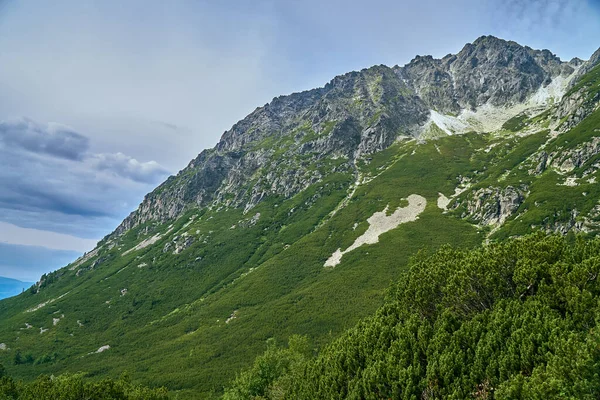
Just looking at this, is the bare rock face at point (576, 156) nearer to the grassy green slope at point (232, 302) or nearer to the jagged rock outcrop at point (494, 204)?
the jagged rock outcrop at point (494, 204)

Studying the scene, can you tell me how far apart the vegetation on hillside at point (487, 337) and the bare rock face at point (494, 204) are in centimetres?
10902

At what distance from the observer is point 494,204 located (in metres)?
138

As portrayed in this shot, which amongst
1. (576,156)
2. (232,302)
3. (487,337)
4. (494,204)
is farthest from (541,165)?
(487,337)

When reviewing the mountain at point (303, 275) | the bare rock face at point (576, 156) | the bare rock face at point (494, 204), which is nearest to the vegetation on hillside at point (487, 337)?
the mountain at point (303, 275)

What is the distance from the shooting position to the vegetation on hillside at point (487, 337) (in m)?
21.2

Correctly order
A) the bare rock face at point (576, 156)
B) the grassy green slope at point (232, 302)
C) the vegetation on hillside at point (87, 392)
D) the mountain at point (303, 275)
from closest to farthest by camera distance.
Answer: the vegetation on hillside at point (87, 392), the grassy green slope at point (232, 302), the mountain at point (303, 275), the bare rock face at point (576, 156)

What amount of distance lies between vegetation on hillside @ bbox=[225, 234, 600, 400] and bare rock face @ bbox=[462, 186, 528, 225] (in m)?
109

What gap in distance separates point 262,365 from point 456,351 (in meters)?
41.8

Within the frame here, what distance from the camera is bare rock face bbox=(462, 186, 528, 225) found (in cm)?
13275

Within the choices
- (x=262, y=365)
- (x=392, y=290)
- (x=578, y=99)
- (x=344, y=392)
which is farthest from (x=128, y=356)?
(x=578, y=99)

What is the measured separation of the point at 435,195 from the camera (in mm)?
173375

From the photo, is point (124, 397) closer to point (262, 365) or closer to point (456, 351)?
point (262, 365)

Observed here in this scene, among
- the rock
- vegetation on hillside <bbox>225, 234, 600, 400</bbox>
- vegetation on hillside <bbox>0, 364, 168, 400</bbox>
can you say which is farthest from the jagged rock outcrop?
vegetation on hillside <bbox>0, 364, 168, 400</bbox>

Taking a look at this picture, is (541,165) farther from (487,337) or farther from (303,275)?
(487,337)
